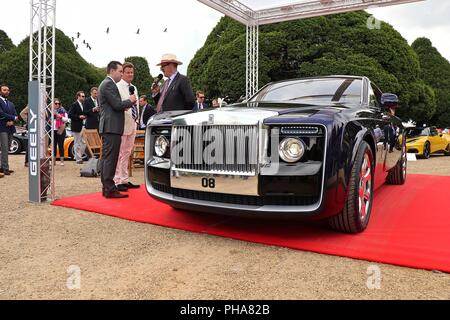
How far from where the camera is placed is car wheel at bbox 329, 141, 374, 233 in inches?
117

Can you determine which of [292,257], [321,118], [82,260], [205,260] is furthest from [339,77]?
[82,260]

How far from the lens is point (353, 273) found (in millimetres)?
2400

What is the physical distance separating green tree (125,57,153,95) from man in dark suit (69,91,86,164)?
80.1 feet

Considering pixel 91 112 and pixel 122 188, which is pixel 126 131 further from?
pixel 91 112

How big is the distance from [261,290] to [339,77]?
9.77ft

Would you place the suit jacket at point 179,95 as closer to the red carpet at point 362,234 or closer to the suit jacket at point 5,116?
the red carpet at point 362,234

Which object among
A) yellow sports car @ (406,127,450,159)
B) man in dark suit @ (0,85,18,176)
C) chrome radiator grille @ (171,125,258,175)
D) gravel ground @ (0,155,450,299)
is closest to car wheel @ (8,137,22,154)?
man in dark suit @ (0,85,18,176)

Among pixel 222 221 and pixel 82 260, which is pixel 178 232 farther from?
pixel 82 260

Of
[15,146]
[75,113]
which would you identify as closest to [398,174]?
[75,113]

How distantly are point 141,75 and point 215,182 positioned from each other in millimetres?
33226

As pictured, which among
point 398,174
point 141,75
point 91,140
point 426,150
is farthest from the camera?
point 141,75

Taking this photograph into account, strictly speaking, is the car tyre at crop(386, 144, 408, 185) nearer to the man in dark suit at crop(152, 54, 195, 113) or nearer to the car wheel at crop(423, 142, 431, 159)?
the man in dark suit at crop(152, 54, 195, 113)

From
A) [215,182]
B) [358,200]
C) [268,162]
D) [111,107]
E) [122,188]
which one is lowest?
[122,188]

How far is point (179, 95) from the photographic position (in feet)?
16.5
